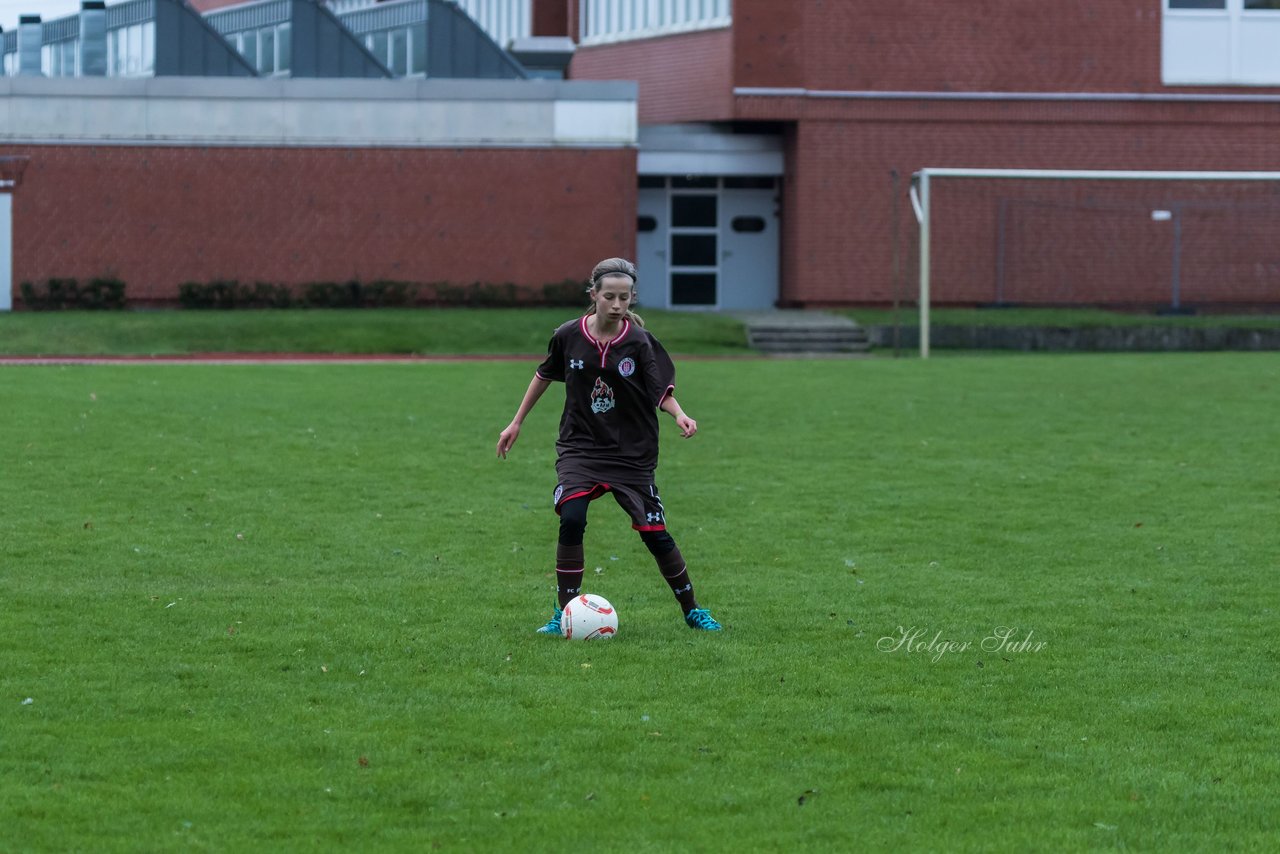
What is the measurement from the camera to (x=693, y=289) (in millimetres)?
37625

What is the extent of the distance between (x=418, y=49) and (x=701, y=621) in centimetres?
3112

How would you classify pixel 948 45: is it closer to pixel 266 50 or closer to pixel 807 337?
pixel 807 337

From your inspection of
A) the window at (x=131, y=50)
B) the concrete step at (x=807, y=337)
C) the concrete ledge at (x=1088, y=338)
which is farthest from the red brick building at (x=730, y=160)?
the concrete ledge at (x=1088, y=338)

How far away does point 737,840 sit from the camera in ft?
15.9

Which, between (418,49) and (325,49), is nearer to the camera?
(325,49)

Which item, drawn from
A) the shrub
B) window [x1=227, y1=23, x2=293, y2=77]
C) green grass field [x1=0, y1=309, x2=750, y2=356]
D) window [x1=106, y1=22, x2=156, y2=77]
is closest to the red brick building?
the shrub

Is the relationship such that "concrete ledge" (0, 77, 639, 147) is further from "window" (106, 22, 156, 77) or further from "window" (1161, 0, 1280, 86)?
"window" (1161, 0, 1280, 86)

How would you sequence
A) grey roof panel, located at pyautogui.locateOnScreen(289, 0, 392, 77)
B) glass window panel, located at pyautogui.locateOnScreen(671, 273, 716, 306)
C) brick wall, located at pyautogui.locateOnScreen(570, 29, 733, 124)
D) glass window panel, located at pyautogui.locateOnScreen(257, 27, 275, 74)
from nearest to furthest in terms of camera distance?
brick wall, located at pyautogui.locateOnScreen(570, 29, 733, 124)
grey roof panel, located at pyautogui.locateOnScreen(289, 0, 392, 77)
glass window panel, located at pyautogui.locateOnScreen(671, 273, 716, 306)
glass window panel, located at pyautogui.locateOnScreen(257, 27, 275, 74)

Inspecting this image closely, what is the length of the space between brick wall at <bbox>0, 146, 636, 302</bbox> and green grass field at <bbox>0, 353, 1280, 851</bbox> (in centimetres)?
1856

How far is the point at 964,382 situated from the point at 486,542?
12766 mm

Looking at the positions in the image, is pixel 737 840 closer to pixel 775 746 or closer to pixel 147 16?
pixel 775 746

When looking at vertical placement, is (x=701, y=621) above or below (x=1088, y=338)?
below

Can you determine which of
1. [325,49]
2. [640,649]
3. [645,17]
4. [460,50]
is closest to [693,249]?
[645,17]

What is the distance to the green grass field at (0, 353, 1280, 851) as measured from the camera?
5.10 meters
